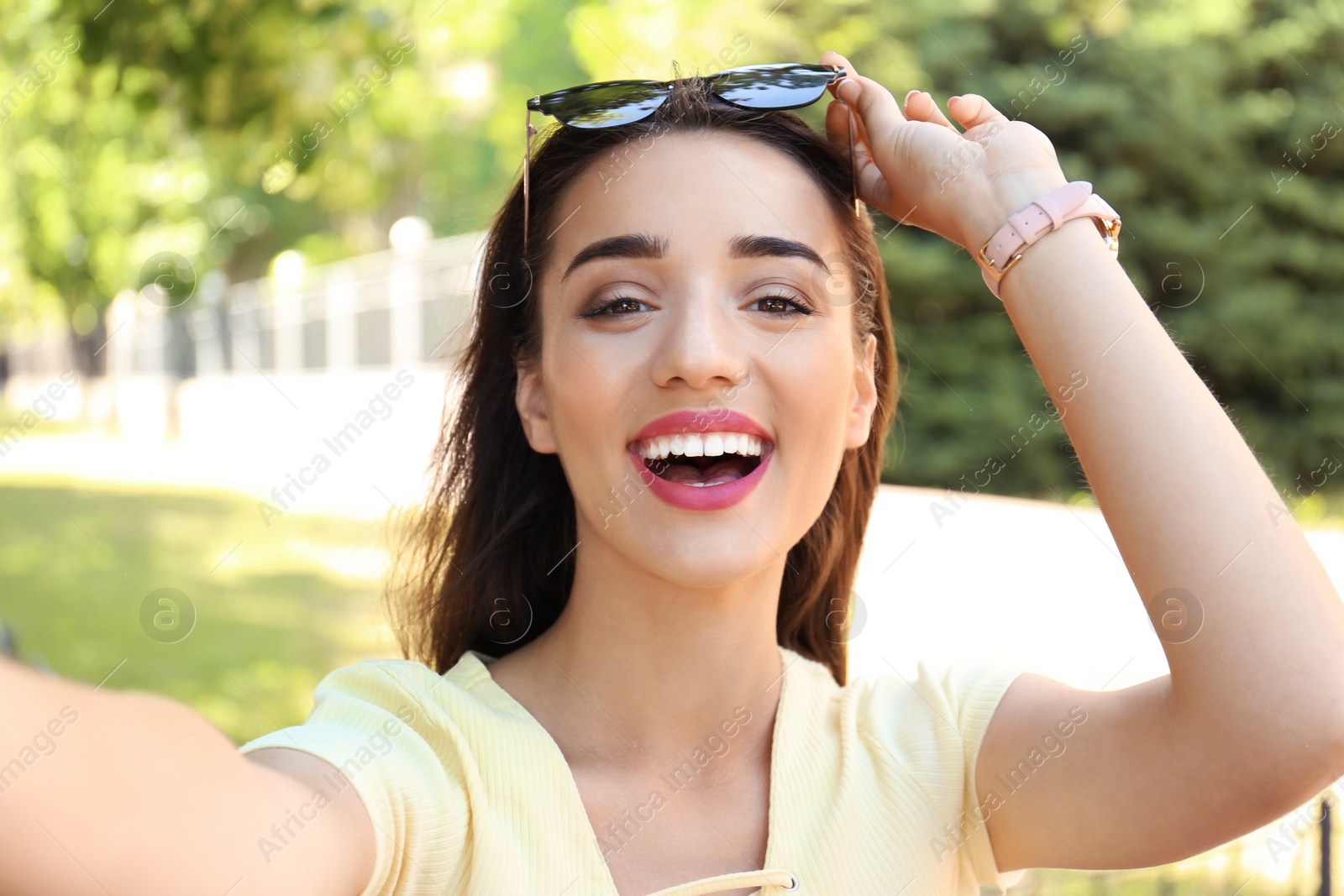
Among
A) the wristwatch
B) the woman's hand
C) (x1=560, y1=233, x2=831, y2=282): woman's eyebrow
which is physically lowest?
the wristwatch

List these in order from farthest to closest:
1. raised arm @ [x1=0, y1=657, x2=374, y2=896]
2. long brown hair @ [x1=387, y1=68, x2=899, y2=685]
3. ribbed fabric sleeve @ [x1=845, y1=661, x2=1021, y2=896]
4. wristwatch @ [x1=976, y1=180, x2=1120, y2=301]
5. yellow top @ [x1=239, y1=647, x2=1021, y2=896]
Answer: long brown hair @ [x1=387, y1=68, x2=899, y2=685] → ribbed fabric sleeve @ [x1=845, y1=661, x2=1021, y2=896] → wristwatch @ [x1=976, y1=180, x2=1120, y2=301] → yellow top @ [x1=239, y1=647, x2=1021, y2=896] → raised arm @ [x1=0, y1=657, x2=374, y2=896]

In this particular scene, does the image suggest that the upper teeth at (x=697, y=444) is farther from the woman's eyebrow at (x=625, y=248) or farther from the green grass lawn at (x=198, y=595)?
the green grass lawn at (x=198, y=595)

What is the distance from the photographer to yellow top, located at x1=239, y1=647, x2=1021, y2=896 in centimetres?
172

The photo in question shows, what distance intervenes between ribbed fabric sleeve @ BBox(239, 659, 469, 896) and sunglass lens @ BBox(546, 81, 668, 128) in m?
1.07

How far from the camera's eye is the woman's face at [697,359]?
1.94m

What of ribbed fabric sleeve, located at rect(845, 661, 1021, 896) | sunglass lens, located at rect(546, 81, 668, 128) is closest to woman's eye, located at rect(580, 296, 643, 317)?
sunglass lens, located at rect(546, 81, 668, 128)

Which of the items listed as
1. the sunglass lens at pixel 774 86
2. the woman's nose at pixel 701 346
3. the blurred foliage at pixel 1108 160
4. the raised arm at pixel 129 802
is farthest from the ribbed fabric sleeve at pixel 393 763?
the blurred foliage at pixel 1108 160

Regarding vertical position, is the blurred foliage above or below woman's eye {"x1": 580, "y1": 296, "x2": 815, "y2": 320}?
above

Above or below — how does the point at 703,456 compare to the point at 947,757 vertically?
above

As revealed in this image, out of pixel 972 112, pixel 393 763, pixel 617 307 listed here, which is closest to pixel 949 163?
pixel 972 112

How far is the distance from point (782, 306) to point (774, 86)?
0.47 metres

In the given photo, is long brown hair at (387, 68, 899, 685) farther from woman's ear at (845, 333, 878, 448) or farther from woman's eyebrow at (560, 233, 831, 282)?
woman's eyebrow at (560, 233, 831, 282)

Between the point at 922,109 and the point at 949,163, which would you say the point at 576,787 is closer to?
Result: the point at 949,163

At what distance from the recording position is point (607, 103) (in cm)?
224
